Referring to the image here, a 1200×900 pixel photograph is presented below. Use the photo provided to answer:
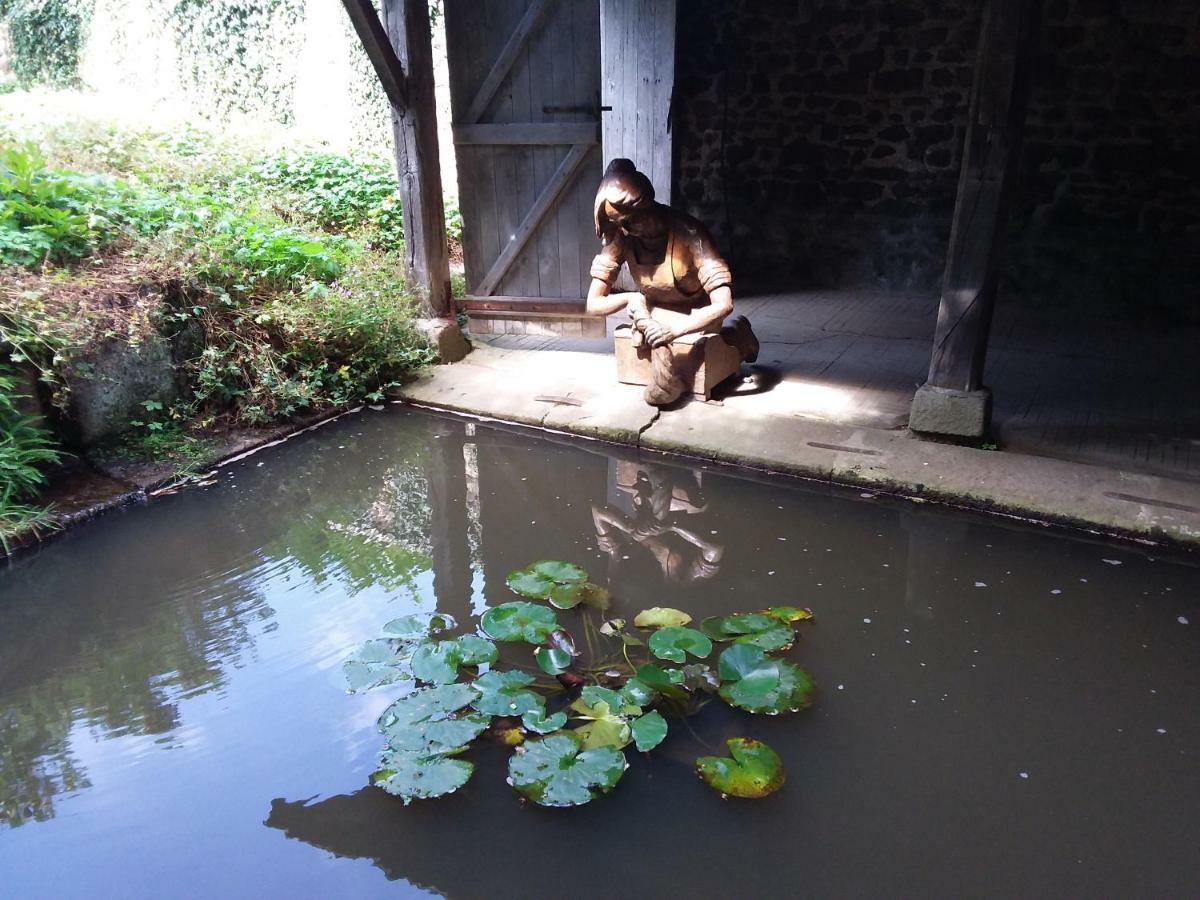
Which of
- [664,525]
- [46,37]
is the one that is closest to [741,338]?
[664,525]

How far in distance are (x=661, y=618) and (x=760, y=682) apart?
0.49 meters

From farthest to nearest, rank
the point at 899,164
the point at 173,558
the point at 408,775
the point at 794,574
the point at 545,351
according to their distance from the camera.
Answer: the point at 899,164 → the point at 545,351 → the point at 173,558 → the point at 794,574 → the point at 408,775

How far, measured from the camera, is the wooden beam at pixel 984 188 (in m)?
3.47

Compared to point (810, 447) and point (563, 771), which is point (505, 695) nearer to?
point (563, 771)

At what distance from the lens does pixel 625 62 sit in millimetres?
5945

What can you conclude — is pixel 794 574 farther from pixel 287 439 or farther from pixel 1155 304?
pixel 1155 304

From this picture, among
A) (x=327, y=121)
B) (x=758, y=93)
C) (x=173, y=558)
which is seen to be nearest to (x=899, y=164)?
(x=758, y=93)

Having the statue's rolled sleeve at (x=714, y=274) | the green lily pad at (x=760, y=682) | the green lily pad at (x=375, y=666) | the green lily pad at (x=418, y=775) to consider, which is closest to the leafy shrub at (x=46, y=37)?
the statue's rolled sleeve at (x=714, y=274)

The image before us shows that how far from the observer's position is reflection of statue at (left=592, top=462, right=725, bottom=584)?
335 centimetres

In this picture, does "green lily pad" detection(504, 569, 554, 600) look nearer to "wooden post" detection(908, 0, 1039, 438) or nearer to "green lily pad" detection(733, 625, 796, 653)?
"green lily pad" detection(733, 625, 796, 653)

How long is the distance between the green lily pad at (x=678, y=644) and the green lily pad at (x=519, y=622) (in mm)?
359

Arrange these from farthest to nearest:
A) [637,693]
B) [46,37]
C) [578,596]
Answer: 1. [46,37]
2. [578,596]
3. [637,693]

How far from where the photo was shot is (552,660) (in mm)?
2646

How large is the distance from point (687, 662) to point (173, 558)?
Result: 2215 mm
